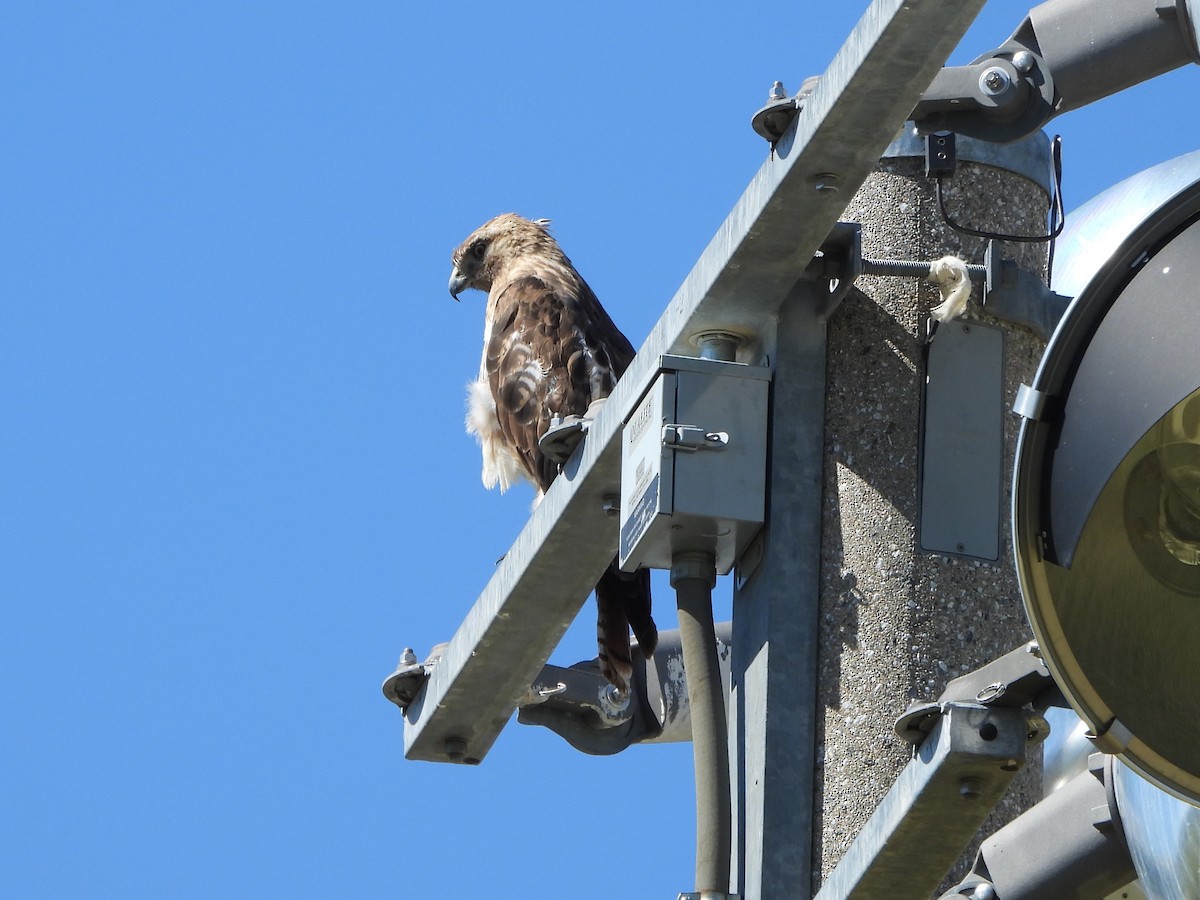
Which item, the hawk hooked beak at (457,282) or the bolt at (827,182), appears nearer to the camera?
the bolt at (827,182)

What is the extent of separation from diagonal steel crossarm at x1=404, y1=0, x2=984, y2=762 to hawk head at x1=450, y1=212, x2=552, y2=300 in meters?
5.33

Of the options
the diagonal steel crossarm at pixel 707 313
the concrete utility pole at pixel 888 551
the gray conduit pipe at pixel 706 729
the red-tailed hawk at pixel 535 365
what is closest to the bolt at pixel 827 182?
the diagonal steel crossarm at pixel 707 313

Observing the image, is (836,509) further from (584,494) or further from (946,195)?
(946,195)

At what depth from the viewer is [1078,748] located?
16.8 ft

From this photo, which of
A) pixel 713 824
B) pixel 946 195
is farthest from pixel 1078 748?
pixel 713 824

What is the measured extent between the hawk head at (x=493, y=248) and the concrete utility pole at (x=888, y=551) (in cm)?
581

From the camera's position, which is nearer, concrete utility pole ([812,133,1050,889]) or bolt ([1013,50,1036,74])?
bolt ([1013,50,1036,74])

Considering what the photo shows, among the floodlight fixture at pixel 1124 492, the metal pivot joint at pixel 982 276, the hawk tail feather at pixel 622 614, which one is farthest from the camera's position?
the hawk tail feather at pixel 622 614

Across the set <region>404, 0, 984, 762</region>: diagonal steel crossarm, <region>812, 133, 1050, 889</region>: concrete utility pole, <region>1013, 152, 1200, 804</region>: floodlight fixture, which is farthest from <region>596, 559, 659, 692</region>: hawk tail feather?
<region>1013, 152, 1200, 804</region>: floodlight fixture

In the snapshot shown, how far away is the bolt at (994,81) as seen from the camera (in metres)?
3.24

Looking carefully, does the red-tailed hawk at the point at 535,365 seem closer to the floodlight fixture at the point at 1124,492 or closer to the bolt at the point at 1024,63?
the bolt at the point at 1024,63

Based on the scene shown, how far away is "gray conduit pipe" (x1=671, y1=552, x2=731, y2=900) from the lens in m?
3.24

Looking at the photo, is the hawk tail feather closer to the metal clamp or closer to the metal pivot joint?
the metal pivot joint

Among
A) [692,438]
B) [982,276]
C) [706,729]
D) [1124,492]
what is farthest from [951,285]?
[1124,492]
